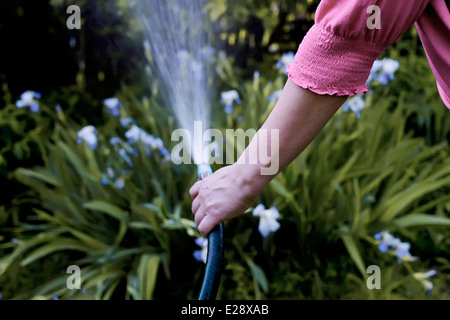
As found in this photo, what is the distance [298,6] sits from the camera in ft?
11.1

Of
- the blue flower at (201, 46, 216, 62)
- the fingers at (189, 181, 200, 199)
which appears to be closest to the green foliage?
the blue flower at (201, 46, 216, 62)

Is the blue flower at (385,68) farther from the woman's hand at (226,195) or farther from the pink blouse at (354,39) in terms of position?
the woman's hand at (226,195)

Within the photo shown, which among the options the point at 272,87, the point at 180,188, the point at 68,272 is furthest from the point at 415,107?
the point at 68,272

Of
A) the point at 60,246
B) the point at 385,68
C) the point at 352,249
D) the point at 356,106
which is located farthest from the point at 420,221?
the point at 60,246

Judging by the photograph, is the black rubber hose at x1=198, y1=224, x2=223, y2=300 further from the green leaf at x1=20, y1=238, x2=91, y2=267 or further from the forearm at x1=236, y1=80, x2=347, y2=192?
the green leaf at x1=20, y1=238, x2=91, y2=267

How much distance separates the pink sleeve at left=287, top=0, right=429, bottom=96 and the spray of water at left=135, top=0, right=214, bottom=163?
172 centimetres

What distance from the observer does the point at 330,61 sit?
2.50 ft

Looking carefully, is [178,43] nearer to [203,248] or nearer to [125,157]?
[125,157]

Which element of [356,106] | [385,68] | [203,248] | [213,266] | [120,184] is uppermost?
[385,68]

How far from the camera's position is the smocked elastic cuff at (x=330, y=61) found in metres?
0.75

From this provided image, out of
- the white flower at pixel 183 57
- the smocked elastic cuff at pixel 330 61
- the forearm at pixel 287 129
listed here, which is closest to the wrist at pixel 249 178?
the forearm at pixel 287 129

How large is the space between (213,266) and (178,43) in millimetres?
2445

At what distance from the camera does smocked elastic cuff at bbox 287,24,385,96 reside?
75 cm

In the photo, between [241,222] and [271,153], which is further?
[241,222]
